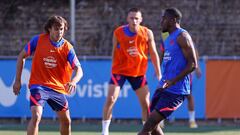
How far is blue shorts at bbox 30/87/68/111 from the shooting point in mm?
9602

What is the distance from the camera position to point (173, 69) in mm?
9148

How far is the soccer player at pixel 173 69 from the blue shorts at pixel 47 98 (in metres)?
1.31

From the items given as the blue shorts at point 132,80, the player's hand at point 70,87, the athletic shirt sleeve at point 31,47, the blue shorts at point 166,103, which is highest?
the athletic shirt sleeve at point 31,47

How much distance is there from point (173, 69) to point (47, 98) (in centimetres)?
183

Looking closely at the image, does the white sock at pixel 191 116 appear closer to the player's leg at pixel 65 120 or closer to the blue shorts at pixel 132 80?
the blue shorts at pixel 132 80

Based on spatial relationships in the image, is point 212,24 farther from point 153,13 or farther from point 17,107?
point 17,107

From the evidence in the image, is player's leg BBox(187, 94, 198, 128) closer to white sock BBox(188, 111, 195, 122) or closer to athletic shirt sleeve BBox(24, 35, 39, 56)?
white sock BBox(188, 111, 195, 122)

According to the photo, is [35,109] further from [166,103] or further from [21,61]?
[166,103]

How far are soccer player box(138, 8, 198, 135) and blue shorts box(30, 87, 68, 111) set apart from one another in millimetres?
1315

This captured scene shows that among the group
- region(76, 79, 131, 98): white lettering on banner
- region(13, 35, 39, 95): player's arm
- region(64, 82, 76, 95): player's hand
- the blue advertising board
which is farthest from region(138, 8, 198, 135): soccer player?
region(76, 79, 131, 98): white lettering on banner

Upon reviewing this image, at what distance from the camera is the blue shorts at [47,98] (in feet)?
31.5

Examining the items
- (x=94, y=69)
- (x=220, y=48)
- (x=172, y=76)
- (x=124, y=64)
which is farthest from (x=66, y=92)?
(x=220, y=48)

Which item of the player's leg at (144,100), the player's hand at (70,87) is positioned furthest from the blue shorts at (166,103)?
the player's leg at (144,100)

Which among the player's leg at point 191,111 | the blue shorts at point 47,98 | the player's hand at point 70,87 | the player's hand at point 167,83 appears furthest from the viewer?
the player's leg at point 191,111
